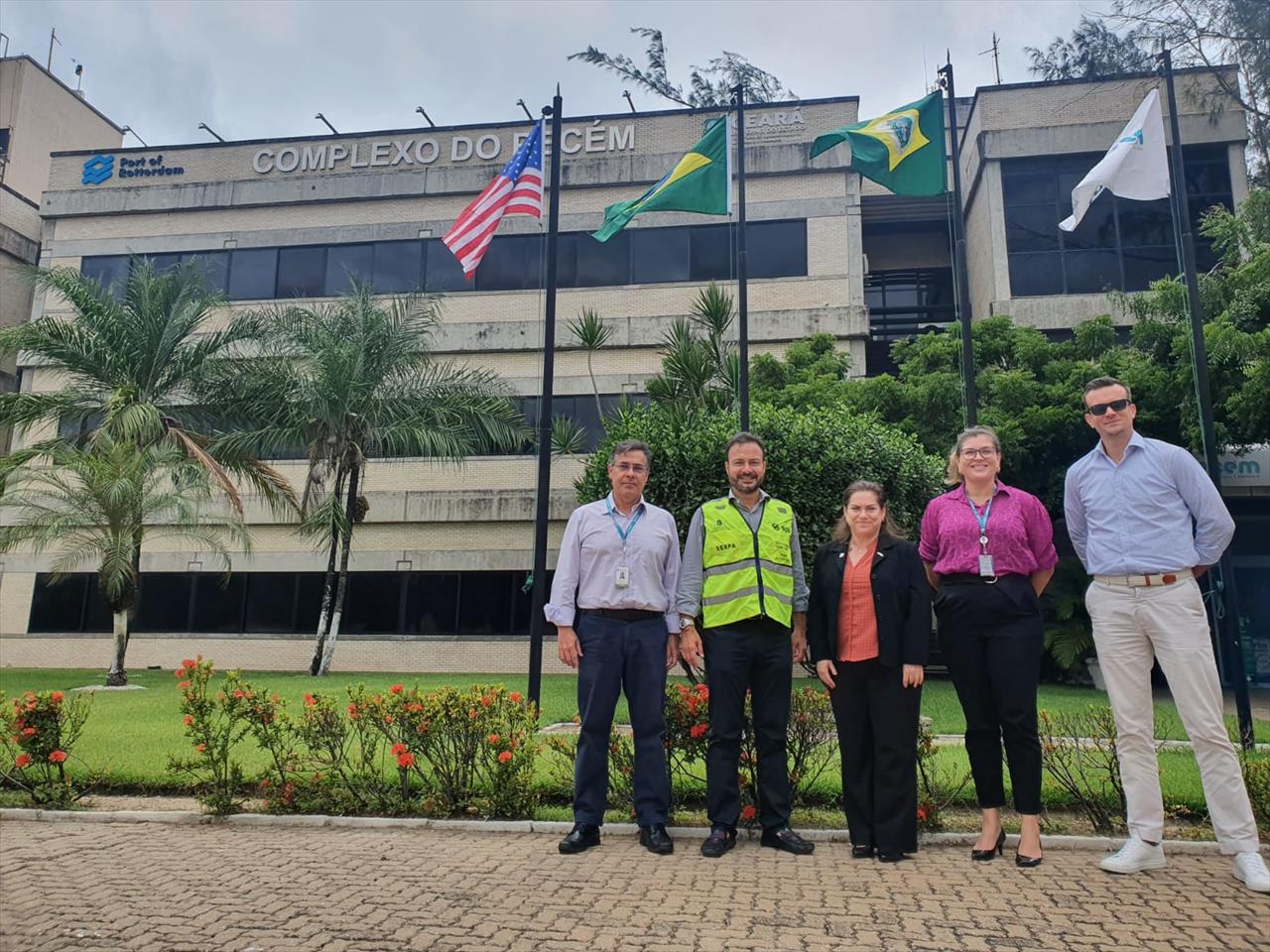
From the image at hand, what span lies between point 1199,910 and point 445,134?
22591mm

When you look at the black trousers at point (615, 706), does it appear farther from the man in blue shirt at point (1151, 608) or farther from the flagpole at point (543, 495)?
the flagpole at point (543, 495)

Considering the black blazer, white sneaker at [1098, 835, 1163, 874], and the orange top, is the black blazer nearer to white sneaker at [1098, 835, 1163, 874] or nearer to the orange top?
the orange top

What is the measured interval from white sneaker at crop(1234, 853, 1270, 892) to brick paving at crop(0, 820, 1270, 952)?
0.05 metres

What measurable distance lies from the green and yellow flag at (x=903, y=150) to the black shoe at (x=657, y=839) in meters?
7.73

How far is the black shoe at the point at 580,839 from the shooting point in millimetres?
4582

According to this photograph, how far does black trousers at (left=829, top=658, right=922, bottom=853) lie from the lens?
4395mm

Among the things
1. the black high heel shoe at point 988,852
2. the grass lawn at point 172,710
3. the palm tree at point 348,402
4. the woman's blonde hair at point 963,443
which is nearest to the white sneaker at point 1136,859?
the black high heel shoe at point 988,852

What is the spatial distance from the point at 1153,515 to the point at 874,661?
1.55 metres

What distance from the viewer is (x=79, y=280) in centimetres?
1619

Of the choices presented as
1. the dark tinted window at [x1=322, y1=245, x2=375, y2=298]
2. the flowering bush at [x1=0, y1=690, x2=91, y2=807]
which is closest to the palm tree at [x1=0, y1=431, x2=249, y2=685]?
the dark tinted window at [x1=322, y1=245, x2=375, y2=298]

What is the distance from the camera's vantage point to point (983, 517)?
4570 millimetres

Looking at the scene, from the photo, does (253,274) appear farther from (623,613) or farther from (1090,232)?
(623,613)

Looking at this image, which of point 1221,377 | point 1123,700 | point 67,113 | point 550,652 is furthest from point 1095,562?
point 67,113

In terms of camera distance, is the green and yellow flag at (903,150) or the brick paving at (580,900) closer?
the brick paving at (580,900)
